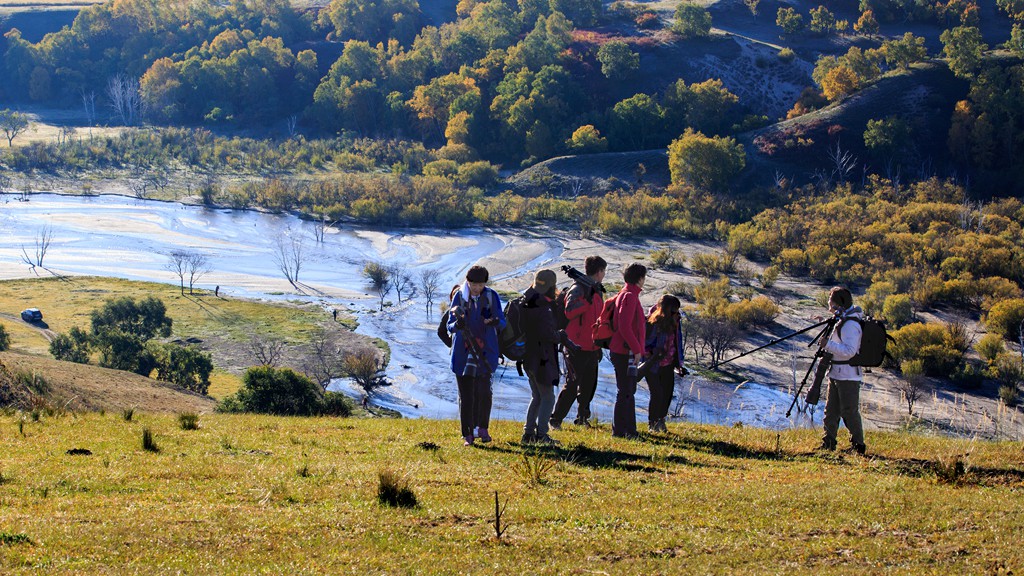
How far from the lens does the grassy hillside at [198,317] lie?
39656 mm

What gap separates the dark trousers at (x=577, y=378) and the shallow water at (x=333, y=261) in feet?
51.1

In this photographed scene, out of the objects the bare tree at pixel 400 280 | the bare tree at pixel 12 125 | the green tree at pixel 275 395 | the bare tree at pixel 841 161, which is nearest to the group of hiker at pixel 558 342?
the green tree at pixel 275 395

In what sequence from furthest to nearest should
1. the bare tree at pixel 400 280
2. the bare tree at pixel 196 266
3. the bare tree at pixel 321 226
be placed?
the bare tree at pixel 321 226 < the bare tree at pixel 196 266 < the bare tree at pixel 400 280

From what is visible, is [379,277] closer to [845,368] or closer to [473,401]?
[473,401]

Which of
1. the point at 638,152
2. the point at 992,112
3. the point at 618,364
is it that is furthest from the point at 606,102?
the point at 618,364

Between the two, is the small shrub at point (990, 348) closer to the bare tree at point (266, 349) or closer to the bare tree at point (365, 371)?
the bare tree at point (365, 371)

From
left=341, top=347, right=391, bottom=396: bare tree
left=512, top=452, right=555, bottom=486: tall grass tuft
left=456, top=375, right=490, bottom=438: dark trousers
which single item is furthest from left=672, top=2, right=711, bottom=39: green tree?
left=512, top=452, right=555, bottom=486: tall grass tuft

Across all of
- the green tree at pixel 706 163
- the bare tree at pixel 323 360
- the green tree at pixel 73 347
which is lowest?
the bare tree at pixel 323 360

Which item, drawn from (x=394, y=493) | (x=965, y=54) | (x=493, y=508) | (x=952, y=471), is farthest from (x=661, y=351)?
(x=965, y=54)

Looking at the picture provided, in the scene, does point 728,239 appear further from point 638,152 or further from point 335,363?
point 335,363

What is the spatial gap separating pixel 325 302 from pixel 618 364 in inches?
1526

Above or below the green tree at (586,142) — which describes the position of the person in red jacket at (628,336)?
below

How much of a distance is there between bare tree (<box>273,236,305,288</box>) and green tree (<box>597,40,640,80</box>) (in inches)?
1769

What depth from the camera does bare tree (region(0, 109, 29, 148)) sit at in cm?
10051
